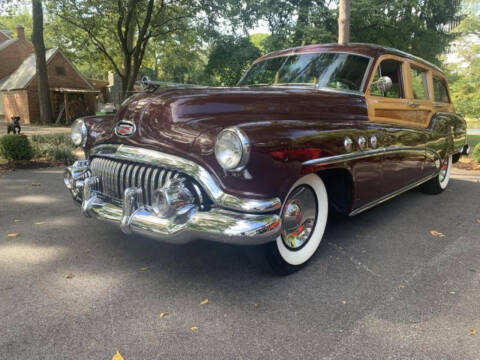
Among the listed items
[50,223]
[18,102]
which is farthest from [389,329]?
[18,102]

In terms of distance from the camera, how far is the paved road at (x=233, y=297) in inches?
79.3

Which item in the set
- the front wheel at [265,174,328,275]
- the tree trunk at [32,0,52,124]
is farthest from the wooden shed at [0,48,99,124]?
the front wheel at [265,174,328,275]

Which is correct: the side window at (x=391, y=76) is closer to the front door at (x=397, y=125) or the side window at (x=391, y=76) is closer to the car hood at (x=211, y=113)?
the front door at (x=397, y=125)

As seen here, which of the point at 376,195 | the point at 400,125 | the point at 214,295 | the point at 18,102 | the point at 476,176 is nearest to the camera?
the point at 214,295

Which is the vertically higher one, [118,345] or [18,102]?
[18,102]

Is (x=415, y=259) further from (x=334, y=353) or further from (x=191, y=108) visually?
(x=191, y=108)

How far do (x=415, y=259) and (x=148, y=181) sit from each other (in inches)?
89.5

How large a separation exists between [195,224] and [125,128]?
103 cm

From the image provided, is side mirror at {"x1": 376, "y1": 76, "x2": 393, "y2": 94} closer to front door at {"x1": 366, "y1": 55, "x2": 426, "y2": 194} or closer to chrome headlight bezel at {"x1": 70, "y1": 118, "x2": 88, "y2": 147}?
front door at {"x1": 366, "y1": 55, "x2": 426, "y2": 194}

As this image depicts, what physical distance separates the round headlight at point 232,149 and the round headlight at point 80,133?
64.1 inches

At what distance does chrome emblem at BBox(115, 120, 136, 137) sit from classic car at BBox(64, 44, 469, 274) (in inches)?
0.4

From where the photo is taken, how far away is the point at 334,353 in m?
1.96

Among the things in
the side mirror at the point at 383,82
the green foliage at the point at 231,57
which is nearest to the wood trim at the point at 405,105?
the side mirror at the point at 383,82

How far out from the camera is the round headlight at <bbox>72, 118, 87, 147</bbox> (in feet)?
11.0
